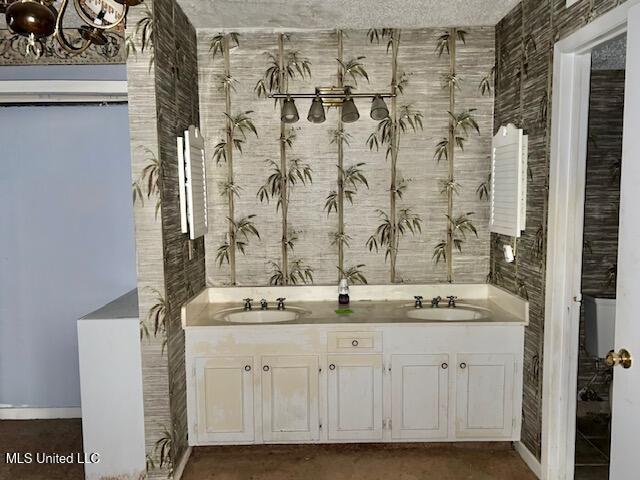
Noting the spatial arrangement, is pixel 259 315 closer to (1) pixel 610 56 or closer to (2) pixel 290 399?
(2) pixel 290 399

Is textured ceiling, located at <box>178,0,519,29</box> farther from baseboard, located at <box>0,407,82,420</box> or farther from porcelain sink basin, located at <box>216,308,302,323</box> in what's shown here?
baseboard, located at <box>0,407,82,420</box>

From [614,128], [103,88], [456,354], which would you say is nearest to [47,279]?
[103,88]

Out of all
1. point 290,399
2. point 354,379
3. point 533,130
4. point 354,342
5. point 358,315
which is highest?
point 533,130

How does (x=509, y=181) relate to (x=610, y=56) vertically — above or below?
below

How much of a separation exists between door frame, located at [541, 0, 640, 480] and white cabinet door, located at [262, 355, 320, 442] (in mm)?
1153

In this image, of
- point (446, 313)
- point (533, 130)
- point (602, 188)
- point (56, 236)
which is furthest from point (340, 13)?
point (56, 236)

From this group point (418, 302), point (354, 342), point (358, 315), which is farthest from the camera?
point (418, 302)

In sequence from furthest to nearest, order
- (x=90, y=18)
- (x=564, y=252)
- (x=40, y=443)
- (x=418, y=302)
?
(x=418, y=302) < (x=40, y=443) < (x=564, y=252) < (x=90, y=18)

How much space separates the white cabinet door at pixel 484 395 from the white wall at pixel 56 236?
211 cm

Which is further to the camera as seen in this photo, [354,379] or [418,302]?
[418,302]

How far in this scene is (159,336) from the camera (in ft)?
7.97

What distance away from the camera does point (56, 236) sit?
3.24 metres

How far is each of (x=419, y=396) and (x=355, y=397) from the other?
34 centimetres

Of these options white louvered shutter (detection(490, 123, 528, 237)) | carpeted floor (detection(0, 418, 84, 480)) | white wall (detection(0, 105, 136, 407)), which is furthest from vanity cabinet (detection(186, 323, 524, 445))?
white wall (detection(0, 105, 136, 407))
